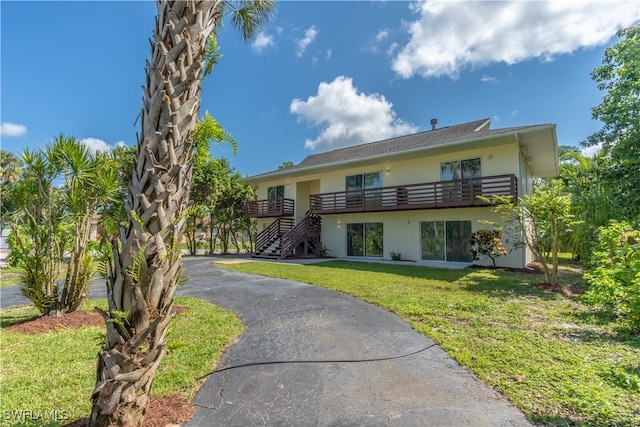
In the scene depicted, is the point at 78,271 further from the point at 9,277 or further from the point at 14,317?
the point at 9,277

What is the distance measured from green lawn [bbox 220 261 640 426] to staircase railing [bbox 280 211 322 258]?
26.8 feet

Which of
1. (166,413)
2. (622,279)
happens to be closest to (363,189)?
(622,279)

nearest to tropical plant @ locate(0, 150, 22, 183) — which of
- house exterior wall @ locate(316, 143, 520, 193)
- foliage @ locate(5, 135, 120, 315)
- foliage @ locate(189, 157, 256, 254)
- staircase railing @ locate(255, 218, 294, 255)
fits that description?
foliage @ locate(189, 157, 256, 254)

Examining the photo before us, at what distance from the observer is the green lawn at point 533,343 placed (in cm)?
250

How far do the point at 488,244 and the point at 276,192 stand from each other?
44.9 ft

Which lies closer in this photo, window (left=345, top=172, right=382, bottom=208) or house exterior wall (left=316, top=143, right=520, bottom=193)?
house exterior wall (left=316, top=143, right=520, bottom=193)

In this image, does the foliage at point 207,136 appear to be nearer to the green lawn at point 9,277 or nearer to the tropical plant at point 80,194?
the tropical plant at point 80,194

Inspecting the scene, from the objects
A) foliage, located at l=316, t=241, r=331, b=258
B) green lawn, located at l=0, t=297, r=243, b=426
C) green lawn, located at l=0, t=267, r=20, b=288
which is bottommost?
green lawn, located at l=0, t=267, r=20, b=288

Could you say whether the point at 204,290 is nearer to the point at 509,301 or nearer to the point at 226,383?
the point at 226,383

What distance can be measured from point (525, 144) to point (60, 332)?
15128 mm

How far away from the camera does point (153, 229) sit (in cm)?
183

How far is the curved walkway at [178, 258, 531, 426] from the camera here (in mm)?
2393

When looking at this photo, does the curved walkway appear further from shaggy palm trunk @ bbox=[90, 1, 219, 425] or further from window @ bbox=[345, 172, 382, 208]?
window @ bbox=[345, 172, 382, 208]

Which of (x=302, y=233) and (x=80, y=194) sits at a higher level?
(x=80, y=194)
